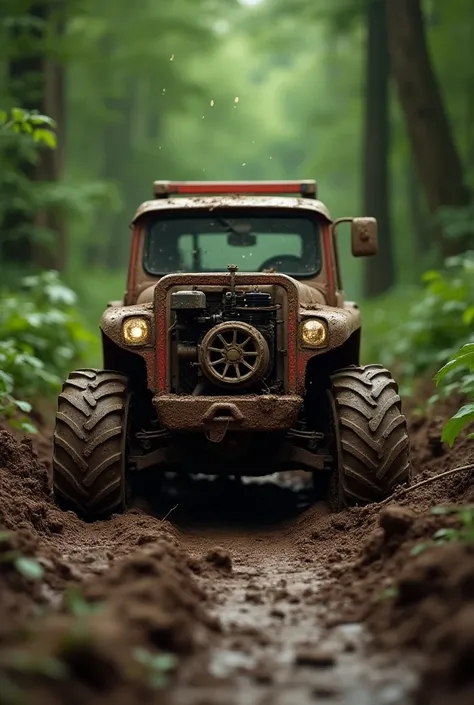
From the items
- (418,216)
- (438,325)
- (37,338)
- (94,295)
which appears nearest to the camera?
(37,338)

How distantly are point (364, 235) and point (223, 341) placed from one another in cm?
214

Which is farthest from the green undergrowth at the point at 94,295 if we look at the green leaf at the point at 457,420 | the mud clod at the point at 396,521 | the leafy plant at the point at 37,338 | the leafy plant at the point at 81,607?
the leafy plant at the point at 81,607

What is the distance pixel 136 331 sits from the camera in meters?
7.96

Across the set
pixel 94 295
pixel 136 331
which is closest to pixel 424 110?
pixel 136 331

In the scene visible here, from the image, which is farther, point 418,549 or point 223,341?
point 223,341

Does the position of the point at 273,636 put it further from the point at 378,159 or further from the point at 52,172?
the point at 378,159

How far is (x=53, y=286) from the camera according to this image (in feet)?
45.8

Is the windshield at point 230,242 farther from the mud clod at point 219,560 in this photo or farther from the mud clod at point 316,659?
the mud clod at point 316,659

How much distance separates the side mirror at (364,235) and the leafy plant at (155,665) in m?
5.65

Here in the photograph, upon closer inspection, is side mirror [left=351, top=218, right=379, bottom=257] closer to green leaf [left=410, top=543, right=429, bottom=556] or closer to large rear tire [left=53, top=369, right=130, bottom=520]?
large rear tire [left=53, top=369, right=130, bottom=520]

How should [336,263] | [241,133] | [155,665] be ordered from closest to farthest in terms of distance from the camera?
[155,665], [336,263], [241,133]

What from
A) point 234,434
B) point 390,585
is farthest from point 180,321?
point 390,585

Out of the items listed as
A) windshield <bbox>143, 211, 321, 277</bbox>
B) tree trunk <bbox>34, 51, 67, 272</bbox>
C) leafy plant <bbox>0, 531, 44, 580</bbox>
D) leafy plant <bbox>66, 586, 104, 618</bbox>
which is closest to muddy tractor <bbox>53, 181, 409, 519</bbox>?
windshield <bbox>143, 211, 321, 277</bbox>

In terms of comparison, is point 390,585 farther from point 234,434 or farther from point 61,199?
point 61,199
